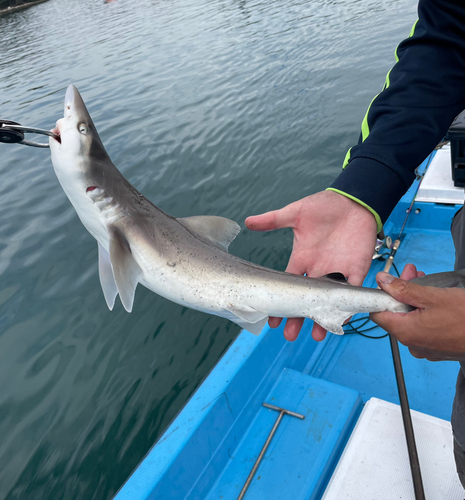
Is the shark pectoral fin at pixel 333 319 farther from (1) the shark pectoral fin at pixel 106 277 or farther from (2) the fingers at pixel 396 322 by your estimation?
(1) the shark pectoral fin at pixel 106 277

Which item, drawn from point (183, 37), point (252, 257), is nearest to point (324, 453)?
point (252, 257)

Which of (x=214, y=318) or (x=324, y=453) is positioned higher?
(x=324, y=453)

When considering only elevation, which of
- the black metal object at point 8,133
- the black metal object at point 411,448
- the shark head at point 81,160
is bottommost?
the black metal object at point 411,448

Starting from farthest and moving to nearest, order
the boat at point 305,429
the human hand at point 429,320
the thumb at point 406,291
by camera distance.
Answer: the boat at point 305,429
the thumb at point 406,291
the human hand at point 429,320

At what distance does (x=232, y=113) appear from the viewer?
11.6 metres

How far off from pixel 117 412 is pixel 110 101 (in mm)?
11550

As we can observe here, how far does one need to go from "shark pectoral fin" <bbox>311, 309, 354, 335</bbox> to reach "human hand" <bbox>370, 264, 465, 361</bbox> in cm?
24

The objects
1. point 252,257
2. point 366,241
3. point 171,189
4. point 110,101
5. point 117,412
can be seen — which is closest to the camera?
point 366,241

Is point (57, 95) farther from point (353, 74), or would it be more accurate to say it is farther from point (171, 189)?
point (353, 74)

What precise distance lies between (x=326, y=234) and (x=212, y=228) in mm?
758

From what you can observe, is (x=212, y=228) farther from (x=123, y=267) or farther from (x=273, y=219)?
(x=123, y=267)

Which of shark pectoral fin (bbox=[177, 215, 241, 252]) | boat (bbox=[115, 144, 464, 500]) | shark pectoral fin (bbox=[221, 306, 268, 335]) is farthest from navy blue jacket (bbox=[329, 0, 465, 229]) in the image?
boat (bbox=[115, 144, 464, 500])

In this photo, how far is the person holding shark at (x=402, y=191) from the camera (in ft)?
5.77

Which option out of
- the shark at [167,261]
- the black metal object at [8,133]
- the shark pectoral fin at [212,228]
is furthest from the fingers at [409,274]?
the black metal object at [8,133]
